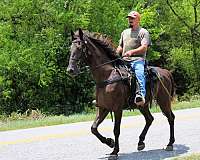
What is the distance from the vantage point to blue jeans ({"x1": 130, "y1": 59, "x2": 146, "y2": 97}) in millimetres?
9156

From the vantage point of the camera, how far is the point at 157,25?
40875 mm

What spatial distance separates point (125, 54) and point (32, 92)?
23.6m

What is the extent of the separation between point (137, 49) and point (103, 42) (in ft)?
2.16

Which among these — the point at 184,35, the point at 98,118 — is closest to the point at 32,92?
the point at 184,35

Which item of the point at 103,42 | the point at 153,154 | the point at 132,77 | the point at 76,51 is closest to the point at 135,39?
the point at 103,42

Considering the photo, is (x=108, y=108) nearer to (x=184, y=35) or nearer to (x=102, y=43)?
(x=102, y=43)

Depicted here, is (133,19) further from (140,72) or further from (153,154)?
(153,154)

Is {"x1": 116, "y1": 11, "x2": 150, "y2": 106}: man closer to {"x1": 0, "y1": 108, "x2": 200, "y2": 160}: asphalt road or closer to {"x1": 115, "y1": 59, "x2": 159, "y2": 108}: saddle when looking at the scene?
{"x1": 115, "y1": 59, "x2": 159, "y2": 108}: saddle

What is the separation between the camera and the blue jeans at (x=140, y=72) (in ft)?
30.0

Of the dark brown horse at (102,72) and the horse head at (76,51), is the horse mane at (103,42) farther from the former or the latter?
the horse head at (76,51)

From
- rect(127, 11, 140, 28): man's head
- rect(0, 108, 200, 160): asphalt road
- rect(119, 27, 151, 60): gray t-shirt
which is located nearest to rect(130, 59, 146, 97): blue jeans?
rect(119, 27, 151, 60): gray t-shirt

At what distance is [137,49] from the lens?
910 cm

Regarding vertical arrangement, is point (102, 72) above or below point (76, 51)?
below

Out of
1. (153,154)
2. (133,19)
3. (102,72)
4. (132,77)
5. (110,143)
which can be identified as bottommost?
(153,154)
